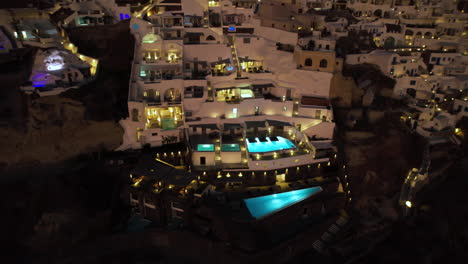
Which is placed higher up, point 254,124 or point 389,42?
point 389,42

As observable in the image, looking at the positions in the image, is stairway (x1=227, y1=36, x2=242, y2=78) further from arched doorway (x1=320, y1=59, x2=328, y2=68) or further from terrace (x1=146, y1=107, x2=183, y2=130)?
arched doorway (x1=320, y1=59, x2=328, y2=68)

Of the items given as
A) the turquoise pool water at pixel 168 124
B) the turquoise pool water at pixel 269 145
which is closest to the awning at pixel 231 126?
the turquoise pool water at pixel 269 145

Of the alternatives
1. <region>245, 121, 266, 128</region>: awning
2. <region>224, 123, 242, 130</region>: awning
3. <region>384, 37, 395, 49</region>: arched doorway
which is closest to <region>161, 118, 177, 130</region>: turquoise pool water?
<region>224, 123, 242, 130</region>: awning

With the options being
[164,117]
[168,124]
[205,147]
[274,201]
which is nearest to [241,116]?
[205,147]

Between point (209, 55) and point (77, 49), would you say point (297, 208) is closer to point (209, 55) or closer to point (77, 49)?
point (209, 55)

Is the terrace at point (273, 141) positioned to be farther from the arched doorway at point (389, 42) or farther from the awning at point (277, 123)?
the arched doorway at point (389, 42)

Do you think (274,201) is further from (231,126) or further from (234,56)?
(234,56)

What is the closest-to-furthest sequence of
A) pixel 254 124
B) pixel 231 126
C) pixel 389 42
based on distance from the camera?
pixel 231 126 < pixel 254 124 < pixel 389 42
